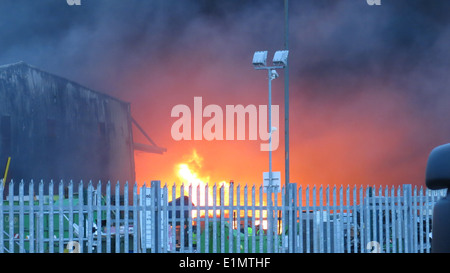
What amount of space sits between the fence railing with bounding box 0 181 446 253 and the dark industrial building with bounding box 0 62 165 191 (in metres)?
16.6

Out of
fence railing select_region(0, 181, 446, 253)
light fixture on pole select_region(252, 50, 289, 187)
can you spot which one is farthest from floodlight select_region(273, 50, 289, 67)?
fence railing select_region(0, 181, 446, 253)

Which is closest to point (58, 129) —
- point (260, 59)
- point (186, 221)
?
point (260, 59)

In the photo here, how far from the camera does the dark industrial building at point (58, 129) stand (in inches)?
1139

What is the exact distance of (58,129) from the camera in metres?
31.6

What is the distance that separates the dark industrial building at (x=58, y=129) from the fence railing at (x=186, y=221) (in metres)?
16.6

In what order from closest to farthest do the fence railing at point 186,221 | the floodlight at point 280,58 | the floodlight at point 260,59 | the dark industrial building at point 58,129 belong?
the fence railing at point 186,221 < the floodlight at point 280,58 < the floodlight at point 260,59 < the dark industrial building at point 58,129

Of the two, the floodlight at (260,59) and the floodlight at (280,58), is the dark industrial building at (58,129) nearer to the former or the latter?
the floodlight at (260,59)

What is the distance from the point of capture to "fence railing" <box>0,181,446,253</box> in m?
12.2

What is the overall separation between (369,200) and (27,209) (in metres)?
6.90

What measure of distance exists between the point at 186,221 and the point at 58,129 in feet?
66.9

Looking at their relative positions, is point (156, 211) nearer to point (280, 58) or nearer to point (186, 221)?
point (186, 221)

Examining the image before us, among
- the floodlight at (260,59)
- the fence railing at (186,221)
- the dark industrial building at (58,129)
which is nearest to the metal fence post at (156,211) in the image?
the fence railing at (186,221)

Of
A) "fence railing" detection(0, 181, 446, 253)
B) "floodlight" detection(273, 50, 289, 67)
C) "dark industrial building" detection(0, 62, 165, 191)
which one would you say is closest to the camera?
"fence railing" detection(0, 181, 446, 253)

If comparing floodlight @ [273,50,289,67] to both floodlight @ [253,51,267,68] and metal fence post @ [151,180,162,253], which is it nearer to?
floodlight @ [253,51,267,68]
